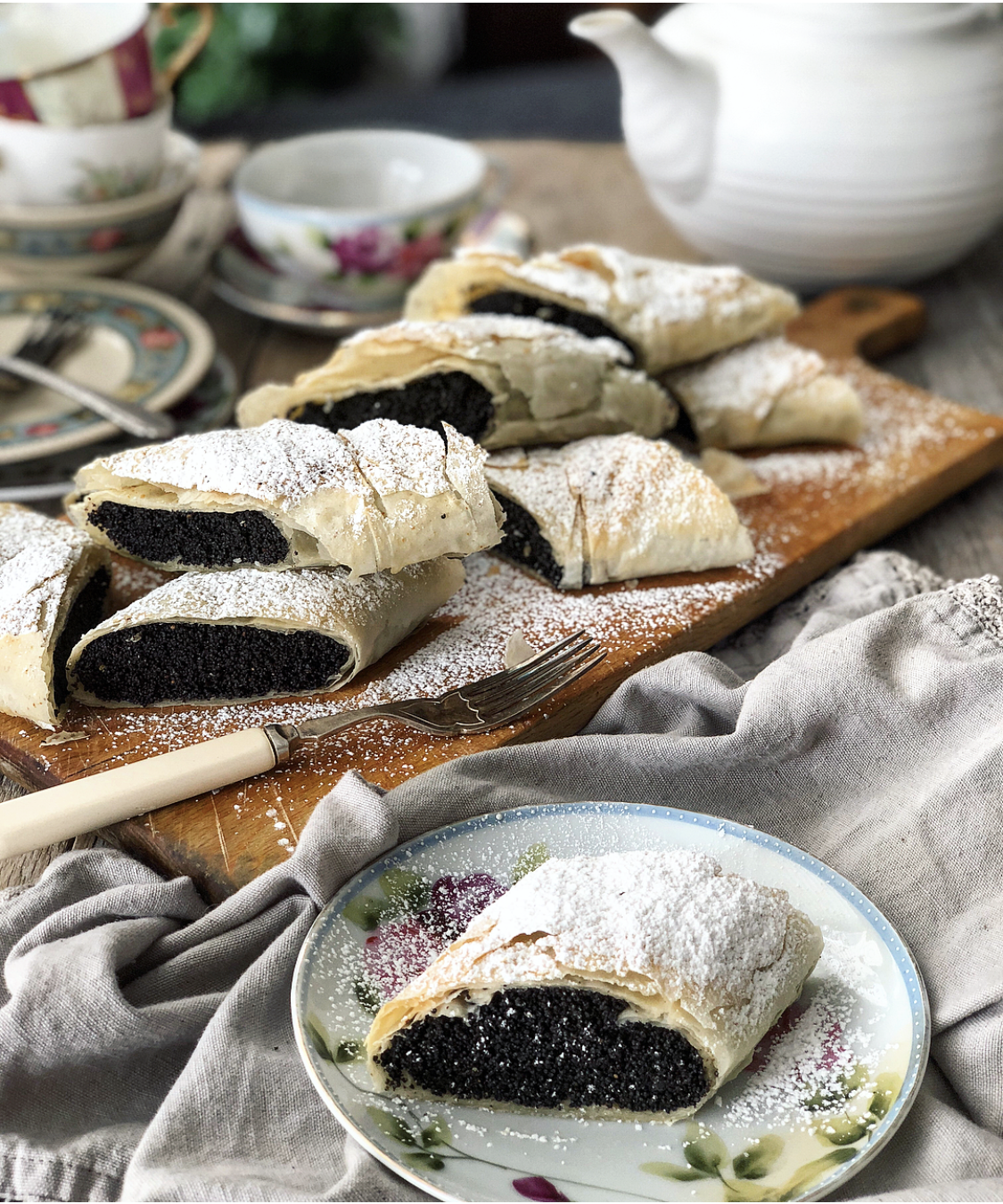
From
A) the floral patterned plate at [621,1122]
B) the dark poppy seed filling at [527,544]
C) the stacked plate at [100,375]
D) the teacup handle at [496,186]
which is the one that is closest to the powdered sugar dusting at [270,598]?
the dark poppy seed filling at [527,544]

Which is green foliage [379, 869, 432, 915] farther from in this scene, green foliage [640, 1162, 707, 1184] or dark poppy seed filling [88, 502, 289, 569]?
dark poppy seed filling [88, 502, 289, 569]

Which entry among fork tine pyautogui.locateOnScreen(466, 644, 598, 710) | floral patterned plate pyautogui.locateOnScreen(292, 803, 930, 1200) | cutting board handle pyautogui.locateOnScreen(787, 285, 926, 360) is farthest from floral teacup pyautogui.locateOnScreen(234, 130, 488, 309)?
floral patterned plate pyautogui.locateOnScreen(292, 803, 930, 1200)

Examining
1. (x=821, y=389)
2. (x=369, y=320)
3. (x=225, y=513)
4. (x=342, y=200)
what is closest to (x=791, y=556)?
(x=821, y=389)

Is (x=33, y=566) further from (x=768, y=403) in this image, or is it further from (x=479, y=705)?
(x=768, y=403)

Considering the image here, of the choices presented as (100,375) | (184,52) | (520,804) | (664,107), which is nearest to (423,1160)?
(520,804)

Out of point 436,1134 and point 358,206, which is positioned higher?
point 358,206

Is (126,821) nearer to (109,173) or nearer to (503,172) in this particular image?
(109,173)
